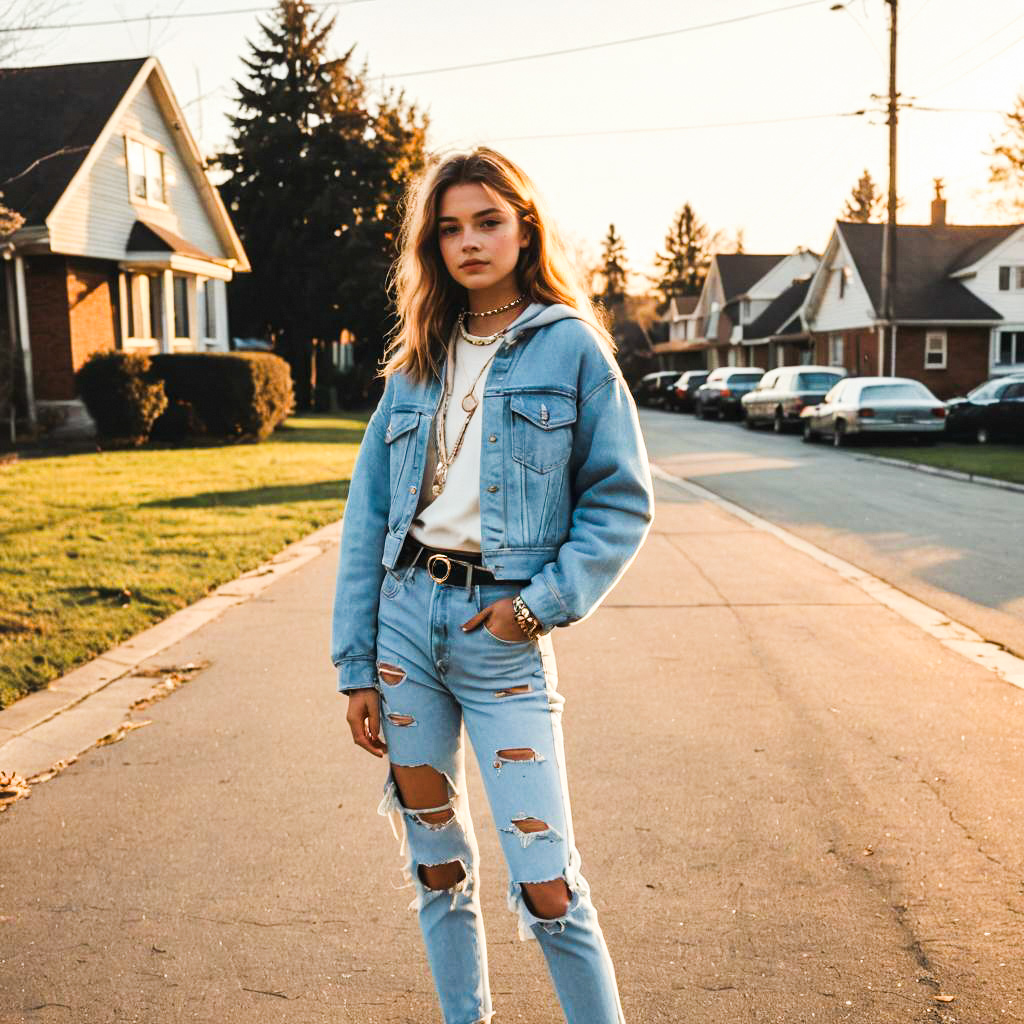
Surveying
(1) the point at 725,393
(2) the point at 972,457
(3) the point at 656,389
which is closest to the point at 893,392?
(2) the point at 972,457

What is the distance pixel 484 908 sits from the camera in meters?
3.63

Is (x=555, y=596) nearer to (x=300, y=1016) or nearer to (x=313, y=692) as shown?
(x=300, y=1016)

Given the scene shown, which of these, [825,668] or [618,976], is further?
[825,668]

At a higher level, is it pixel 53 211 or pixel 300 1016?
pixel 53 211

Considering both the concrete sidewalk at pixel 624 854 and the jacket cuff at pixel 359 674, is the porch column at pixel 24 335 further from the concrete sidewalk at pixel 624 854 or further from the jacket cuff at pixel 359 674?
the jacket cuff at pixel 359 674

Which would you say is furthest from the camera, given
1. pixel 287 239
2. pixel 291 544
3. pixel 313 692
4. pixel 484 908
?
pixel 287 239

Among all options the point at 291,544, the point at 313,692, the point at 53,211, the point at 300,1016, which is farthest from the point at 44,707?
the point at 53,211

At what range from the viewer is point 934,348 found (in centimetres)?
4241

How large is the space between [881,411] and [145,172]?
17.8 m

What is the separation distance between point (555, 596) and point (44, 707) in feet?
13.6

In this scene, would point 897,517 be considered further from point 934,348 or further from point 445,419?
point 934,348

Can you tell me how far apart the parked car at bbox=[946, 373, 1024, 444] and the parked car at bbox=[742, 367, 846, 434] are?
3973 mm

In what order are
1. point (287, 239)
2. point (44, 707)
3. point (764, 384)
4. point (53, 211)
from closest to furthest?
1. point (44, 707)
2. point (53, 211)
3. point (764, 384)
4. point (287, 239)

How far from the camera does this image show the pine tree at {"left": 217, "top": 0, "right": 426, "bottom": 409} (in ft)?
Result: 132
